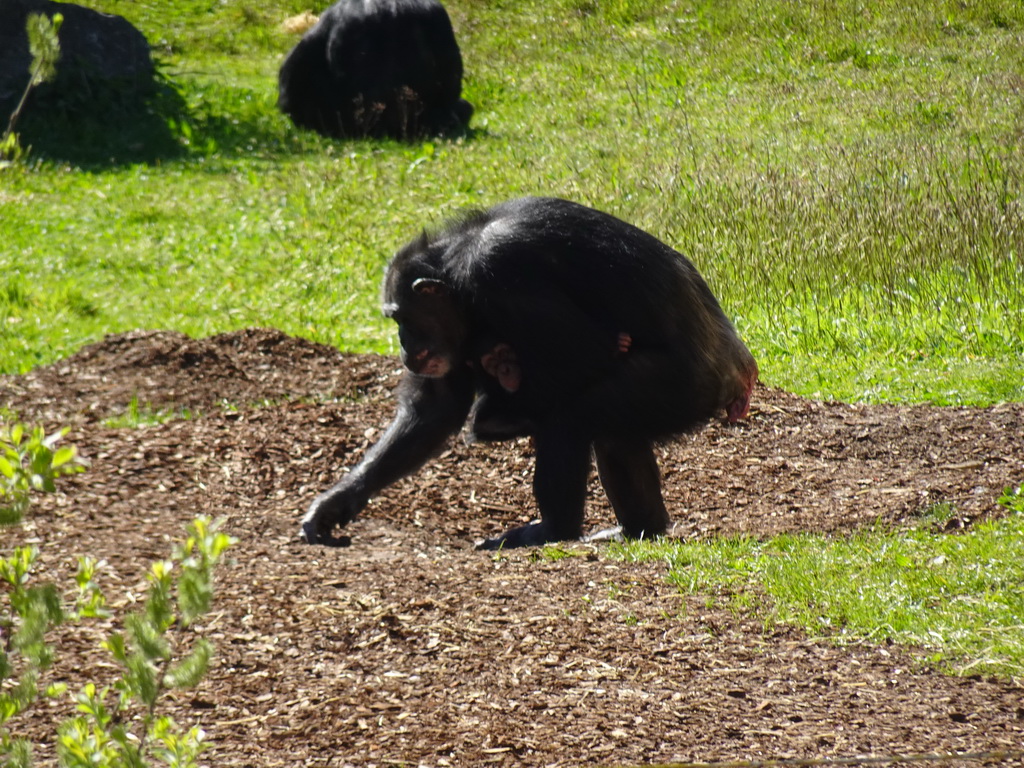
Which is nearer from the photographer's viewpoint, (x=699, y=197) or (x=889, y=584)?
(x=889, y=584)

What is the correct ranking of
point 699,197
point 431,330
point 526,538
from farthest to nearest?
point 699,197 < point 431,330 < point 526,538

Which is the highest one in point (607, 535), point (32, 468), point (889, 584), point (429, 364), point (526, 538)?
point (32, 468)

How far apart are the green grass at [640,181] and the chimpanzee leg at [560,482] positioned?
104 inches

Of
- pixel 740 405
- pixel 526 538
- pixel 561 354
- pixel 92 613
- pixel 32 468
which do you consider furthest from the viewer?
pixel 740 405

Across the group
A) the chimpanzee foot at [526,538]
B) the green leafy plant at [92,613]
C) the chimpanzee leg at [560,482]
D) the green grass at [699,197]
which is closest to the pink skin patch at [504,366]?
the chimpanzee leg at [560,482]

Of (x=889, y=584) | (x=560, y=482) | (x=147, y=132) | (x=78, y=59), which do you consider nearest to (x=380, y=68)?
(x=147, y=132)

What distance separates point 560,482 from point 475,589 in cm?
92

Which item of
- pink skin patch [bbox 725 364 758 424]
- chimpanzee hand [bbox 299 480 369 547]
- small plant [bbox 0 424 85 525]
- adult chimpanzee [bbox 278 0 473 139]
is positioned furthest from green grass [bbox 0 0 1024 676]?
small plant [bbox 0 424 85 525]

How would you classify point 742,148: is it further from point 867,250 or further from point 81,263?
point 81,263

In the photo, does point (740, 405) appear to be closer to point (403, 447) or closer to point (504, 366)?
point (504, 366)

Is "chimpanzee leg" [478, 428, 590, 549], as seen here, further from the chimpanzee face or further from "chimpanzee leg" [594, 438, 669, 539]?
the chimpanzee face

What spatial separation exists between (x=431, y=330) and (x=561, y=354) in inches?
29.0

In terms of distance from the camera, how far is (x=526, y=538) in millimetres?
5230

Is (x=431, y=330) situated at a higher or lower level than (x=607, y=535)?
higher
